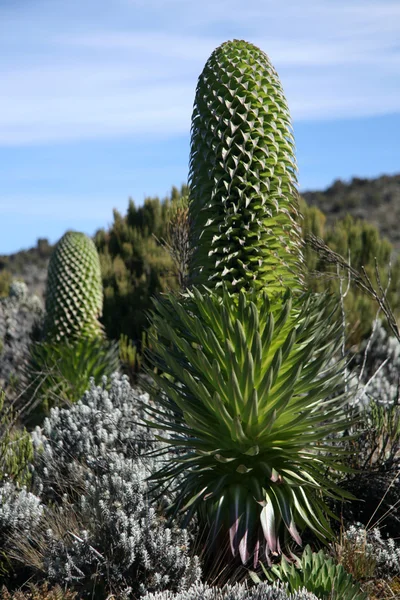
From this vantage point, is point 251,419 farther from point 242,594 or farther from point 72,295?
point 72,295

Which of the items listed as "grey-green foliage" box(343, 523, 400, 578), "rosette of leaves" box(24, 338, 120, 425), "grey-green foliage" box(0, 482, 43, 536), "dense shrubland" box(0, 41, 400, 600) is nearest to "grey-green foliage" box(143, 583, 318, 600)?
"dense shrubland" box(0, 41, 400, 600)

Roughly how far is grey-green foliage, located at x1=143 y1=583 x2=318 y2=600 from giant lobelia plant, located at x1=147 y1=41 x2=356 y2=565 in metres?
0.27

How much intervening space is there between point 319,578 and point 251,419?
850 millimetres

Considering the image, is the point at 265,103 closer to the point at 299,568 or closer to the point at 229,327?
the point at 229,327

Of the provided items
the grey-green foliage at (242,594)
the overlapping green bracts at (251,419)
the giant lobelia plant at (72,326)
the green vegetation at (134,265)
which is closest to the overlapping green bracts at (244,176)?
the overlapping green bracts at (251,419)

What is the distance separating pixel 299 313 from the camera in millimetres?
4281

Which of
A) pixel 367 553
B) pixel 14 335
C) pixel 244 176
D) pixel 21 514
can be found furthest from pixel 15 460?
pixel 14 335

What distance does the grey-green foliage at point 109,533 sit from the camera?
398cm

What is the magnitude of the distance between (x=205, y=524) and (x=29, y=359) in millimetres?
5050

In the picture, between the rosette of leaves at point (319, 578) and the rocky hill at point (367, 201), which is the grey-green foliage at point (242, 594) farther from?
the rocky hill at point (367, 201)

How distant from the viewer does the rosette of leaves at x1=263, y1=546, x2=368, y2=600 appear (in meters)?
3.46

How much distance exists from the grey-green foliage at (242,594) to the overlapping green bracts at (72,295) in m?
4.95

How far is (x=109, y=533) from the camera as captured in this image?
4.13 meters

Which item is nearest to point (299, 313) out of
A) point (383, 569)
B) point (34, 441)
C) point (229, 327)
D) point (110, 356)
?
point (229, 327)
